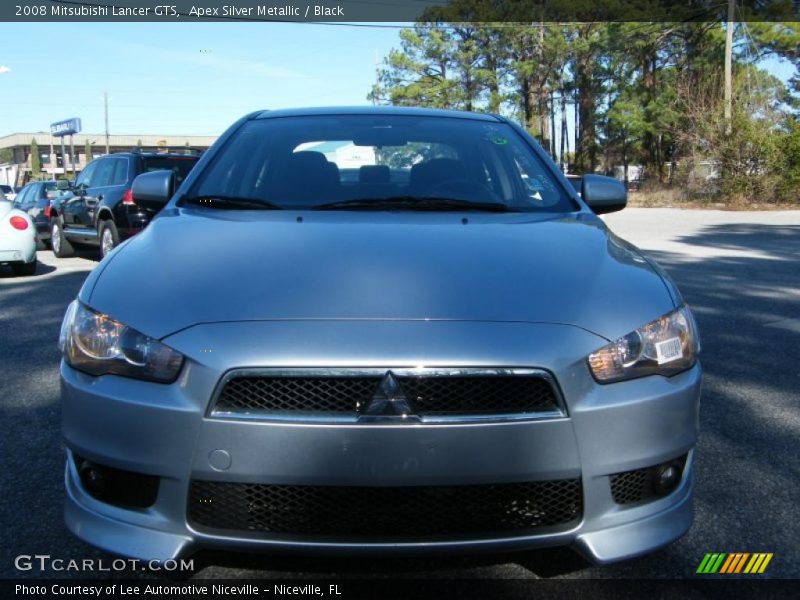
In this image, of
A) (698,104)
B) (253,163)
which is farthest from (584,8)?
(253,163)

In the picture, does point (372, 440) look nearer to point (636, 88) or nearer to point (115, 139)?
point (636, 88)

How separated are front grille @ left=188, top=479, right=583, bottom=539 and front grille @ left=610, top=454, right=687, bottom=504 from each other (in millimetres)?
130

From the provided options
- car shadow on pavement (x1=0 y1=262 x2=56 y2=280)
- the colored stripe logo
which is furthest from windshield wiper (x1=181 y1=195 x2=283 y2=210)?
car shadow on pavement (x1=0 y1=262 x2=56 y2=280)

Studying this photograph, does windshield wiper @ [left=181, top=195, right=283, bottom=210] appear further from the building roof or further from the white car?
the building roof

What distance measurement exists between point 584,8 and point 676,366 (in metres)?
40.7

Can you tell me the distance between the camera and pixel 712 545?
8.47 feet

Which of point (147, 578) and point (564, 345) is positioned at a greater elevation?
point (564, 345)

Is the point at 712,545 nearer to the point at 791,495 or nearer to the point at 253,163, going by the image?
the point at 791,495

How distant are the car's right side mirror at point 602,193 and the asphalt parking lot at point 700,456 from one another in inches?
47.4

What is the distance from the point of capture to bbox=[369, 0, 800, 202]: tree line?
1060 inches

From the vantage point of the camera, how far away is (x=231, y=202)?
3043mm

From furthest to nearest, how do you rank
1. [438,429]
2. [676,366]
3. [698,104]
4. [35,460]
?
[698,104] < [35,460] < [676,366] < [438,429]

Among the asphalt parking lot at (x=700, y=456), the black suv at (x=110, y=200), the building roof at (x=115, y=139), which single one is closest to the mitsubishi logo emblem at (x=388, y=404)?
the asphalt parking lot at (x=700, y=456)
